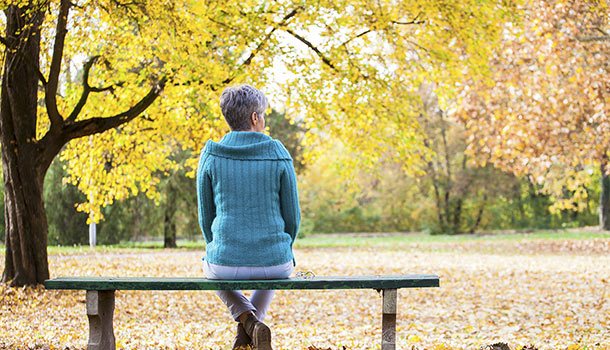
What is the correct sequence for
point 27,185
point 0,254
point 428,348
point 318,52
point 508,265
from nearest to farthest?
1. point 428,348
2. point 27,185
3. point 318,52
4. point 508,265
5. point 0,254

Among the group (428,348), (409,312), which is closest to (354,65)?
(409,312)

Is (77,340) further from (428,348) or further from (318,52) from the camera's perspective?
(318,52)

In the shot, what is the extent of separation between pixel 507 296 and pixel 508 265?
549cm

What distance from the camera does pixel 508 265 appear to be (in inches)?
579

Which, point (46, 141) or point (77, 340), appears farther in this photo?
point (46, 141)

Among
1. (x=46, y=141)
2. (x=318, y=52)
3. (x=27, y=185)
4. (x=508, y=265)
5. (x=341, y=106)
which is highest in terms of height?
(x=318, y=52)

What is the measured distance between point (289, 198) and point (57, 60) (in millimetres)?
5473

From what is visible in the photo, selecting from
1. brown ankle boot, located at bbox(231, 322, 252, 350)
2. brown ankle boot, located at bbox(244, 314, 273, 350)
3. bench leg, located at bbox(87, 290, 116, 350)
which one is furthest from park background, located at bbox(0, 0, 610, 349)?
brown ankle boot, located at bbox(244, 314, 273, 350)

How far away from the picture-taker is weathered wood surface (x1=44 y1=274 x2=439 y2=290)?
141 inches

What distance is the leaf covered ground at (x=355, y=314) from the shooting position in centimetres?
573

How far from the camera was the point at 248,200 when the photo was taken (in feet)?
11.9

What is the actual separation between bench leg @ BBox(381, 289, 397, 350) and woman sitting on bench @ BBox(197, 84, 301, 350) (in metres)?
0.61

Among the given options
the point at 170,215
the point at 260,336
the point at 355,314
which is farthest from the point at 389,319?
the point at 170,215

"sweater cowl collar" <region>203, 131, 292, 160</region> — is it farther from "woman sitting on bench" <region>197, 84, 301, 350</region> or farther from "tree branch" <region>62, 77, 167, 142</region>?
"tree branch" <region>62, 77, 167, 142</region>
